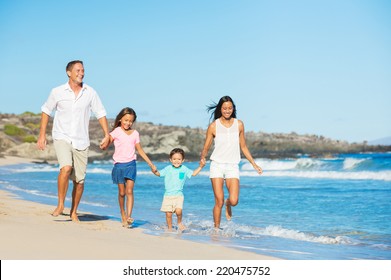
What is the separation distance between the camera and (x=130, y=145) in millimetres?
8570

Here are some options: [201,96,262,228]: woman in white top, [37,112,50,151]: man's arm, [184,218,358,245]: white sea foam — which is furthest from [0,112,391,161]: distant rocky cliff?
[201,96,262,228]: woman in white top

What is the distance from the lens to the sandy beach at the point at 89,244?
5.64 metres

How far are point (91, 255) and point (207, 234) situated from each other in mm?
3083

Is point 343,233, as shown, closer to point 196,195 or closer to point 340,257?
point 340,257

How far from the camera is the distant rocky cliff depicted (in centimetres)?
5561

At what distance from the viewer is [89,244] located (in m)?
6.18

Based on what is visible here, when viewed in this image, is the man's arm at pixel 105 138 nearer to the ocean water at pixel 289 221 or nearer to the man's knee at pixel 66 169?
the man's knee at pixel 66 169

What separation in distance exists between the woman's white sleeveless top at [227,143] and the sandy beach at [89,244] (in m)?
1.36

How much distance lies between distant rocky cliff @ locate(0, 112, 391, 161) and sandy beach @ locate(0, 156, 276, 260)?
1725 inches

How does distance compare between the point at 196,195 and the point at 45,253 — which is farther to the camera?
the point at 196,195

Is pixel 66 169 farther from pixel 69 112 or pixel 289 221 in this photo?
pixel 289 221

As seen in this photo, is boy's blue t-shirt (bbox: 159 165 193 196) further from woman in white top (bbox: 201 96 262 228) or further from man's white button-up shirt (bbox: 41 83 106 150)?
man's white button-up shirt (bbox: 41 83 106 150)

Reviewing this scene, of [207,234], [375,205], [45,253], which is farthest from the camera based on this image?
[375,205]
